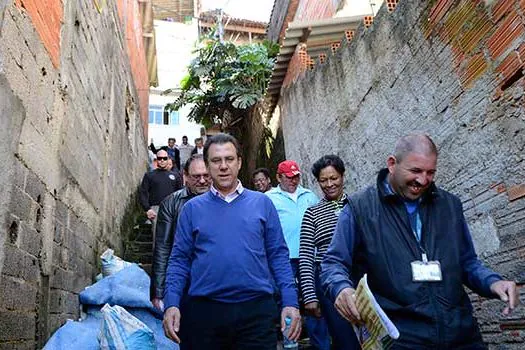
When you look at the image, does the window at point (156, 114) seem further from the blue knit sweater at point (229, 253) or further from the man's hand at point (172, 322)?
the man's hand at point (172, 322)

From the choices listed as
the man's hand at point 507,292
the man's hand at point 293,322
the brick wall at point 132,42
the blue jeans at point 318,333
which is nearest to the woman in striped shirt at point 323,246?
the blue jeans at point 318,333

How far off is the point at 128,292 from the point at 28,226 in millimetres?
1194

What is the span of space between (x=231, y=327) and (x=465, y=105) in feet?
6.86

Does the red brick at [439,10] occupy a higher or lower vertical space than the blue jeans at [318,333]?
higher

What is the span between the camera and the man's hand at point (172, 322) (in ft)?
7.72

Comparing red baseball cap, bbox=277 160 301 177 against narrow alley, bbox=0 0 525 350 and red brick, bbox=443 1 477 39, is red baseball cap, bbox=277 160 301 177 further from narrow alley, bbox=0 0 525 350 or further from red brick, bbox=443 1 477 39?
red brick, bbox=443 1 477 39

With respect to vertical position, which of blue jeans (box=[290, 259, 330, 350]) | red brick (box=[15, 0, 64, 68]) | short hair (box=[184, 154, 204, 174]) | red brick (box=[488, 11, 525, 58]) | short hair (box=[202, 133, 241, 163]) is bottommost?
blue jeans (box=[290, 259, 330, 350])

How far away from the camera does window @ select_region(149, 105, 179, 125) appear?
74.7 ft

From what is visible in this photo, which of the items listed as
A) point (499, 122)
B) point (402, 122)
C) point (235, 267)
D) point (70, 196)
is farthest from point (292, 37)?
point (235, 267)

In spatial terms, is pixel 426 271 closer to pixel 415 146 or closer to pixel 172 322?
pixel 415 146

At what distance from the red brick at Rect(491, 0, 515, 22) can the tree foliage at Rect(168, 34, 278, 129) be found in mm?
8829

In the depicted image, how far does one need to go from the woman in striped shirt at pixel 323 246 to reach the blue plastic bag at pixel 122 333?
110cm

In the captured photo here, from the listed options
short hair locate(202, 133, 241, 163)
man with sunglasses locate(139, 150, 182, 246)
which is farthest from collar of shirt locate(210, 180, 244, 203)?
man with sunglasses locate(139, 150, 182, 246)

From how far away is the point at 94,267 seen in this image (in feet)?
17.3
